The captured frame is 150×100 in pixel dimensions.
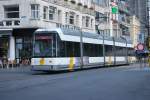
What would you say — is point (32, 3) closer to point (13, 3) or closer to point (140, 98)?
point (13, 3)

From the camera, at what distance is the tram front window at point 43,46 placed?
1275 inches

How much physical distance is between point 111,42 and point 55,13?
30.6 ft

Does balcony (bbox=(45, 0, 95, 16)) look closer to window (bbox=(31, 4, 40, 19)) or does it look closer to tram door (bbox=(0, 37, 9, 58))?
window (bbox=(31, 4, 40, 19))

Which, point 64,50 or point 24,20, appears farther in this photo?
point 24,20

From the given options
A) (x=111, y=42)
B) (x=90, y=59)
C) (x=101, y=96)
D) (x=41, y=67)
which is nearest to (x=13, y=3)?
(x=111, y=42)

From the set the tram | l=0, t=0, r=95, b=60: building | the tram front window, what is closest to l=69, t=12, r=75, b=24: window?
l=0, t=0, r=95, b=60: building

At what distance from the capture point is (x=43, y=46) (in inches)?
1281

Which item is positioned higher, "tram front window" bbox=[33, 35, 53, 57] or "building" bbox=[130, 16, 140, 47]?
"building" bbox=[130, 16, 140, 47]

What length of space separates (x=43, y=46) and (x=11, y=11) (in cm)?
1958

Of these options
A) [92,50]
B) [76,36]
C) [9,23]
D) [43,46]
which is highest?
[9,23]

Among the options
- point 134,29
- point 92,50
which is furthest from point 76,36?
point 134,29

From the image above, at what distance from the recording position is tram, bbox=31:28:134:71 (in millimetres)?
32188

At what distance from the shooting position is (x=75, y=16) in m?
60.8

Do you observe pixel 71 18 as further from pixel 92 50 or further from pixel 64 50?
pixel 64 50
